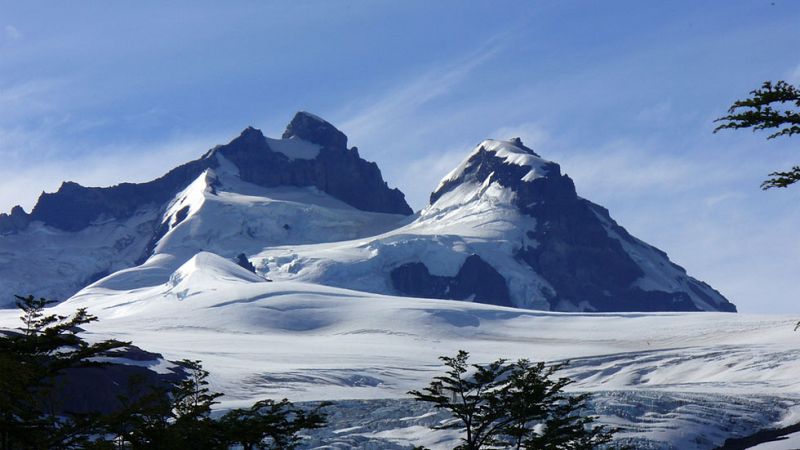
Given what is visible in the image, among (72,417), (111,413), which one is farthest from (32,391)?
(72,417)

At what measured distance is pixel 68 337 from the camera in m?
41.8

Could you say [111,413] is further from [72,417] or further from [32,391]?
[32,391]

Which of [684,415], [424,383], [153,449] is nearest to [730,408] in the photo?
[684,415]

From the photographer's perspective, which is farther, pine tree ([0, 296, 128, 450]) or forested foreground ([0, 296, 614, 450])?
forested foreground ([0, 296, 614, 450])

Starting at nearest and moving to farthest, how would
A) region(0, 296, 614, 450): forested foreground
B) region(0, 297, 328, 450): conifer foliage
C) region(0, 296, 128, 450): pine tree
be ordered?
region(0, 296, 128, 450): pine tree, region(0, 297, 328, 450): conifer foliage, region(0, 296, 614, 450): forested foreground

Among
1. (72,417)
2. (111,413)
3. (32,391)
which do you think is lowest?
(72,417)

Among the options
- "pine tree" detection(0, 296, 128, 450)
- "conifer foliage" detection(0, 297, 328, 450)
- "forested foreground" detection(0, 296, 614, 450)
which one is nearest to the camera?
"pine tree" detection(0, 296, 128, 450)

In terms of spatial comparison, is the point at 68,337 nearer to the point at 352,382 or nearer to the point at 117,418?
the point at 117,418

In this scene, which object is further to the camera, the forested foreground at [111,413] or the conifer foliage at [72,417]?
the forested foreground at [111,413]

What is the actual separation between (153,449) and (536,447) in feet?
73.5

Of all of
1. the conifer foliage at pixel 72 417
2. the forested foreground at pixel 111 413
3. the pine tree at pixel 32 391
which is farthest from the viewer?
the forested foreground at pixel 111 413

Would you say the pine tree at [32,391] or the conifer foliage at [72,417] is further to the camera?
the conifer foliage at [72,417]

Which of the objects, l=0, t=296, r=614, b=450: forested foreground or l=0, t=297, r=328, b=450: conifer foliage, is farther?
l=0, t=296, r=614, b=450: forested foreground

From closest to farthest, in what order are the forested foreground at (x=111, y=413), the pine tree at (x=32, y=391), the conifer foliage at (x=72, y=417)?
1. the pine tree at (x=32, y=391)
2. the conifer foliage at (x=72, y=417)
3. the forested foreground at (x=111, y=413)
